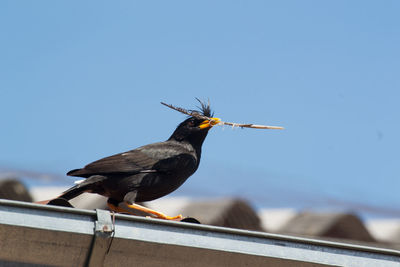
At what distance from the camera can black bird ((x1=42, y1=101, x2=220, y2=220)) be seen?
5121 mm

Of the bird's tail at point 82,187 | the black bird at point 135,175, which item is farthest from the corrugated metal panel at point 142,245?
the bird's tail at point 82,187

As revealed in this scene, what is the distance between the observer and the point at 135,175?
5.17 metres

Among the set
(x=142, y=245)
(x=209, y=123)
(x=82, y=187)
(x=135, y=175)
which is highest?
(x=209, y=123)

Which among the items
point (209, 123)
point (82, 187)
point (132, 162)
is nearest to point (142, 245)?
point (82, 187)

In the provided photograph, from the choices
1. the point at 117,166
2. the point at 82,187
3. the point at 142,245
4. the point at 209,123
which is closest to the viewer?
the point at 142,245

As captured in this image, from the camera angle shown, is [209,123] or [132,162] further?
[209,123]

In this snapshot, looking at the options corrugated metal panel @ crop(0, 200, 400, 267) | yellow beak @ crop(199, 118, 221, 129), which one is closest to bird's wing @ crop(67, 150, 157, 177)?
yellow beak @ crop(199, 118, 221, 129)

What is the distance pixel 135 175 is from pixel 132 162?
124 mm

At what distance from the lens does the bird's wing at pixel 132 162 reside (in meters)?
5.17

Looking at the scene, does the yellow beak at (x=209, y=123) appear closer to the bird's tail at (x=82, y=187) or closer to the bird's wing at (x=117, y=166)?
the bird's wing at (x=117, y=166)

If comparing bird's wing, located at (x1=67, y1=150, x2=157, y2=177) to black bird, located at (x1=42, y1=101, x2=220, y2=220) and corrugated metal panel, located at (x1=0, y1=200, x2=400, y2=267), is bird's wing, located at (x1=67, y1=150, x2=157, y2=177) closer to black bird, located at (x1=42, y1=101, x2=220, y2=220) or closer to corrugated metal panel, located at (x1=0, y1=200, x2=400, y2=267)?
black bird, located at (x1=42, y1=101, x2=220, y2=220)

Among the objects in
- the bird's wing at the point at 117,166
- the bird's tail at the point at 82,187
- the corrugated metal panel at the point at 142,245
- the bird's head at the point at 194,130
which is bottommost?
the corrugated metal panel at the point at 142,245

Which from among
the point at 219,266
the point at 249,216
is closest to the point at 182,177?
the point at 249,216

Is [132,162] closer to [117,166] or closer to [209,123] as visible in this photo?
[117,166]
